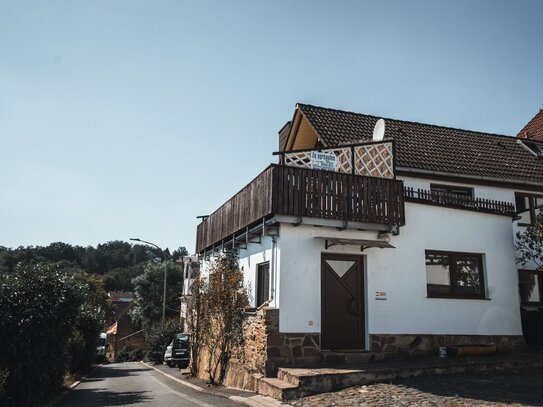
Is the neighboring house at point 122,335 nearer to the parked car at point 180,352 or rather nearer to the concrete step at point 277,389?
the parked car at point 180,352

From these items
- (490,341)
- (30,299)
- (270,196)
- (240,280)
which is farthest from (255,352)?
(490,341)

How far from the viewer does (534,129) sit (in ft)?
78.6

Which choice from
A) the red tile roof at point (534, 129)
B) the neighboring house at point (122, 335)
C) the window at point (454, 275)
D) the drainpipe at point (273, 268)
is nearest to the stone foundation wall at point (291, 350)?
the drainpipe at point (273, 268)

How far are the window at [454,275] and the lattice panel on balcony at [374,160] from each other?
2.67 meters

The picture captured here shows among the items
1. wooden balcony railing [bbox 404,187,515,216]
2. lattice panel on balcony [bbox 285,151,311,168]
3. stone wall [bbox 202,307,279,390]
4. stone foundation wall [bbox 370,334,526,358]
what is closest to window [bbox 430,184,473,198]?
wooden balcony railing [bbox 404,187,515,216]

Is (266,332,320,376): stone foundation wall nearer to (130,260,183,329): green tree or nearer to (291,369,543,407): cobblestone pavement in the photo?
(291,369,543,407): cobblestone pavement

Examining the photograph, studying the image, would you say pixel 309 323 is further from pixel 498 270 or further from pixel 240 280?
pixel 498 270

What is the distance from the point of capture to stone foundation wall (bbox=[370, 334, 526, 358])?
1227 cm

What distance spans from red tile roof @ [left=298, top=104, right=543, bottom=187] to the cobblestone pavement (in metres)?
7.83

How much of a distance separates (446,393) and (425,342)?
388 cm

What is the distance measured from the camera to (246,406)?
9.70 metres

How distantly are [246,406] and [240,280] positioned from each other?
5.08 metres

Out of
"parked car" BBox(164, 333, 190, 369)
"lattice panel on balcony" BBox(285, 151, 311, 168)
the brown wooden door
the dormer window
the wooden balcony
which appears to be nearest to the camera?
the wooden balcony

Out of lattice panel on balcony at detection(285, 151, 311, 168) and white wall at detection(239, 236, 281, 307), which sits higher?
lattice panel on balcony at detection(285, 151, 311, 168)
